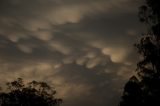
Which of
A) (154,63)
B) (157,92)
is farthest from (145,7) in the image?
(157,92)

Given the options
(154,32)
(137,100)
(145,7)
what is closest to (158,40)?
(154,32)

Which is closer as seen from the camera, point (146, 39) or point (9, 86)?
point (146, 39)

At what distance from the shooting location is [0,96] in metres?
81.8

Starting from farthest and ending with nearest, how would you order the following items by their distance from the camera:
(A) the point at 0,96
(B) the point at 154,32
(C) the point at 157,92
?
(A) the point at 0,96
(C) the point at 157,92
(B) the point at 154,32

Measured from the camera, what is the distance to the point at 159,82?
45.0 meters

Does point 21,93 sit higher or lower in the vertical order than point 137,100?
higher

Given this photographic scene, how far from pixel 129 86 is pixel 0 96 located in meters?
31.7

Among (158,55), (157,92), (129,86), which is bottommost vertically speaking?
(157,92)

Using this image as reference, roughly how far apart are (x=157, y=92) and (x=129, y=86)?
20.0 metres

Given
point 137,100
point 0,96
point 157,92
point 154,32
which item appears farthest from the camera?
point 0,96

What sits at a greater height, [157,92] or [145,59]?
[145,59]

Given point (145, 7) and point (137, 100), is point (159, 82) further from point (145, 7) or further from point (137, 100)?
point (137, 100)

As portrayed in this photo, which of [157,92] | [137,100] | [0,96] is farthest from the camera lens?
[0,96]

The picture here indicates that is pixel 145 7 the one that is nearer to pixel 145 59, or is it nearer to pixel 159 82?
pixel 145 59
